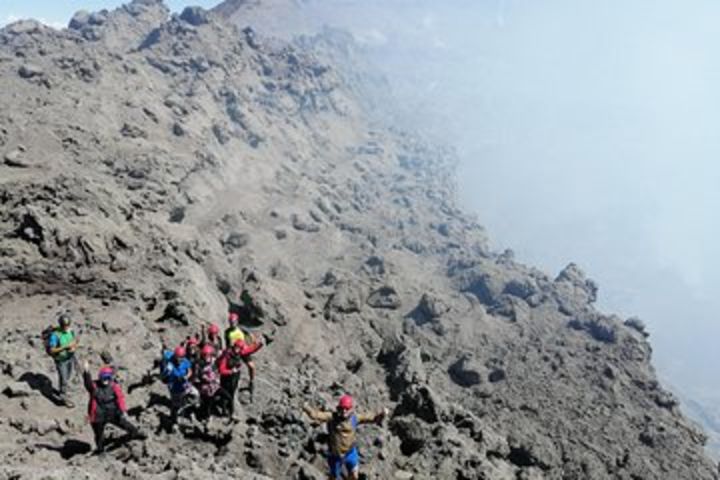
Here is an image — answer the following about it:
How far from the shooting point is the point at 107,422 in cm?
1041

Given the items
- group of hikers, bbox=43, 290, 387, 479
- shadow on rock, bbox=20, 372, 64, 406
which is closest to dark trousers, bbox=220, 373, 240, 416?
group of hikers, bbox=43, 290, 387, 479

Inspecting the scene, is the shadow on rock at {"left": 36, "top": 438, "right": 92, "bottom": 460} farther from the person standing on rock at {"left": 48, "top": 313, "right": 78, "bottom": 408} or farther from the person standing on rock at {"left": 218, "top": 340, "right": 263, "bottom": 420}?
the person standing on rock at {"left": 218, "top": 340, "right": 263, "bottom": 420}

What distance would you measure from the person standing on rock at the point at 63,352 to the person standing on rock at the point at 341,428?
5.07 m

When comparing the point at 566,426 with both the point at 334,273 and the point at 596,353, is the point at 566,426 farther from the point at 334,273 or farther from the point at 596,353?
the point at 334,273

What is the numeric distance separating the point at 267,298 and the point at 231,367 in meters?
9.31

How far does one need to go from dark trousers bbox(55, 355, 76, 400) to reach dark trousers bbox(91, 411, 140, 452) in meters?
2.11

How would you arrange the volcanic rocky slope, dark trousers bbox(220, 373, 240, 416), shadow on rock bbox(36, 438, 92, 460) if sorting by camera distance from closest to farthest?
shadow on rock bbox(36, 438, 92, 460)
dark trousers bbox(220, 373, 240, 416)
the volcanic rocky slope

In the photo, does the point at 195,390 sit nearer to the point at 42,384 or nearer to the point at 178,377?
the point at 178,377

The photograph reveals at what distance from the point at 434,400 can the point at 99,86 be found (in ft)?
126

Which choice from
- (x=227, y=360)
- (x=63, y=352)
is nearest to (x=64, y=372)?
(x=63, y=352)

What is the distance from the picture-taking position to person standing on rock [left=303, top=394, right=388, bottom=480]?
32.0ft

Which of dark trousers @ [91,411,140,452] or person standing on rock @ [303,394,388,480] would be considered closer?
person standing on rock @ [303,394,388,480]

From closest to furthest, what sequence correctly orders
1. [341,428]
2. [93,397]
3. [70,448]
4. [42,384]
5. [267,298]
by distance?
[341,428] → [93,397] → [70,448] → [42,384] → [267,298]

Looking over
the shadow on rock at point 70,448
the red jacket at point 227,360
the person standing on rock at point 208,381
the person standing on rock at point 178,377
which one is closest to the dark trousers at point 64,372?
the shadow on rock at point 70,448
